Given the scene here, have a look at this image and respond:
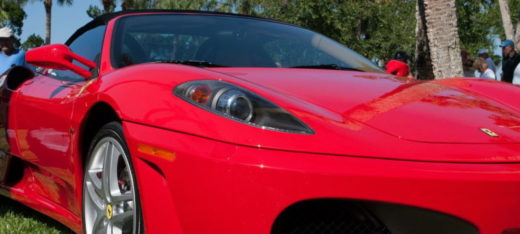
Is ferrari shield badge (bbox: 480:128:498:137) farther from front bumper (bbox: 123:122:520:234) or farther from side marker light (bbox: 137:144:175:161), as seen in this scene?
side marker light (bbox: 137:144:175:161)

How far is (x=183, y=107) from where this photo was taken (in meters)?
2.16

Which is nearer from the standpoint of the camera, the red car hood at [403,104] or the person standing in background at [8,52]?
the red car hood at [403,104]

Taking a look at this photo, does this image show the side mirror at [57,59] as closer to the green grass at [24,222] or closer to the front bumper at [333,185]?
the green grass at [24,222]

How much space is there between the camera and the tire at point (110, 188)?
2.36m

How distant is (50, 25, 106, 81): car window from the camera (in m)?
3.26

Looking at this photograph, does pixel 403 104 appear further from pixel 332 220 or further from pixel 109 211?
pixel 109 211

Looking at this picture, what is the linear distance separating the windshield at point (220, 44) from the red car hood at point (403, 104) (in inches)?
11.2

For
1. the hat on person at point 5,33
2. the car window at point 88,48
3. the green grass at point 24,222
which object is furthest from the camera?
the hat on person at point 5,33

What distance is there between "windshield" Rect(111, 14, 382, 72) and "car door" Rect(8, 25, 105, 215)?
19cm

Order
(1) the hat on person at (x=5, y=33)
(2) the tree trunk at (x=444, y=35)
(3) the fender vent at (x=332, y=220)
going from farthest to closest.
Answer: (2) the tree trunk at (x=444, y=35), (1) the hat on person at (x=5, y=33), (3) the fender vent at (x=332, y=220)

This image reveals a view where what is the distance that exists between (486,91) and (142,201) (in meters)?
1.79

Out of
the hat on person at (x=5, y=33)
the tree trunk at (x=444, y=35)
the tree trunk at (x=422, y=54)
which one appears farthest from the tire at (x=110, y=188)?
the tree trunk at (x=422, y=54)

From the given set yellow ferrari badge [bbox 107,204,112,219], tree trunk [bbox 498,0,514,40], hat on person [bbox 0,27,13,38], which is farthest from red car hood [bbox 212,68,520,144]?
tree trunk [bbox 498,0,514,40]

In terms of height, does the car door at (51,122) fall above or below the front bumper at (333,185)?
below
